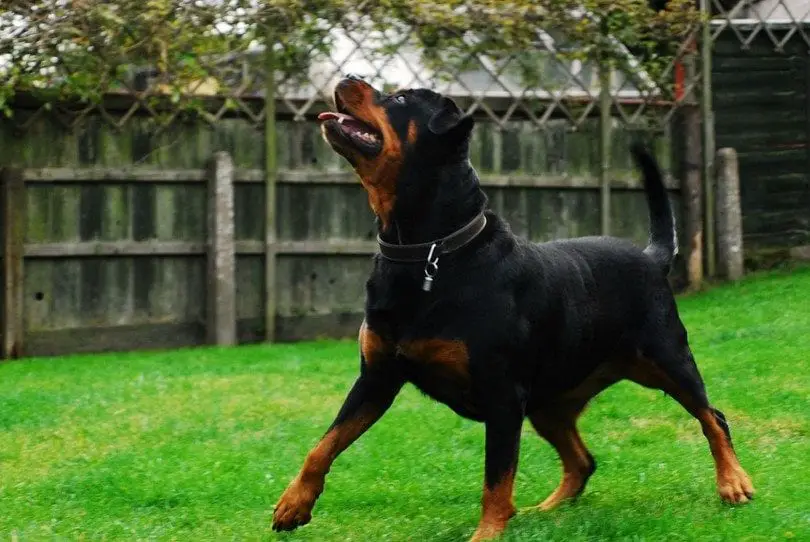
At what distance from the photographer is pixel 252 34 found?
11.0m

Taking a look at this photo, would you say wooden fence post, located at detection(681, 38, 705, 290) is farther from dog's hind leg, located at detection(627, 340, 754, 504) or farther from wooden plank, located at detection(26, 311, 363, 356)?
dog's hind leg, located at detection(627, 340, 754, 504)

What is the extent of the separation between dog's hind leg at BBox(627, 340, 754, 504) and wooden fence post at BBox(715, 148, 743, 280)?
720cm

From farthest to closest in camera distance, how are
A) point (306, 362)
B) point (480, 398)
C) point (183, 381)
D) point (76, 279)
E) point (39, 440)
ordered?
point (76, 279) < point (306, 362) < point (183, 381) < point (39, 440) < point (480, 398)

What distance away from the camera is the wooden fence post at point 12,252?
33.6ft

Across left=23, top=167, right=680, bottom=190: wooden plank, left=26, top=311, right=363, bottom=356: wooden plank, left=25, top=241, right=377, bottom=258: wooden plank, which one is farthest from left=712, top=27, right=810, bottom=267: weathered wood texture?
left=26, top=311, right=363, bottom=356: wooden plank

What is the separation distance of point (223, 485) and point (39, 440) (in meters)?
1.73

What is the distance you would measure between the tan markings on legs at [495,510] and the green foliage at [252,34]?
6.86 metres

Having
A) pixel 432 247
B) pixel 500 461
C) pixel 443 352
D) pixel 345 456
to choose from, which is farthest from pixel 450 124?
pixel 345 456

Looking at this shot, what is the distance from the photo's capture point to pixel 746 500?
506cm

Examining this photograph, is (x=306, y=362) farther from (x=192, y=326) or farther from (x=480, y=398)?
(x=480, y=398)

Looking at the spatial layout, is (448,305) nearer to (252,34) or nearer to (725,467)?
(725,467)

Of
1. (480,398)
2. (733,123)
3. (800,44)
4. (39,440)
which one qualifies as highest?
(800,44)

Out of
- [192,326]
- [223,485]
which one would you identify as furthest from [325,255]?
[223,485]

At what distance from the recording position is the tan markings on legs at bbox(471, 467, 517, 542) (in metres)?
4.53
